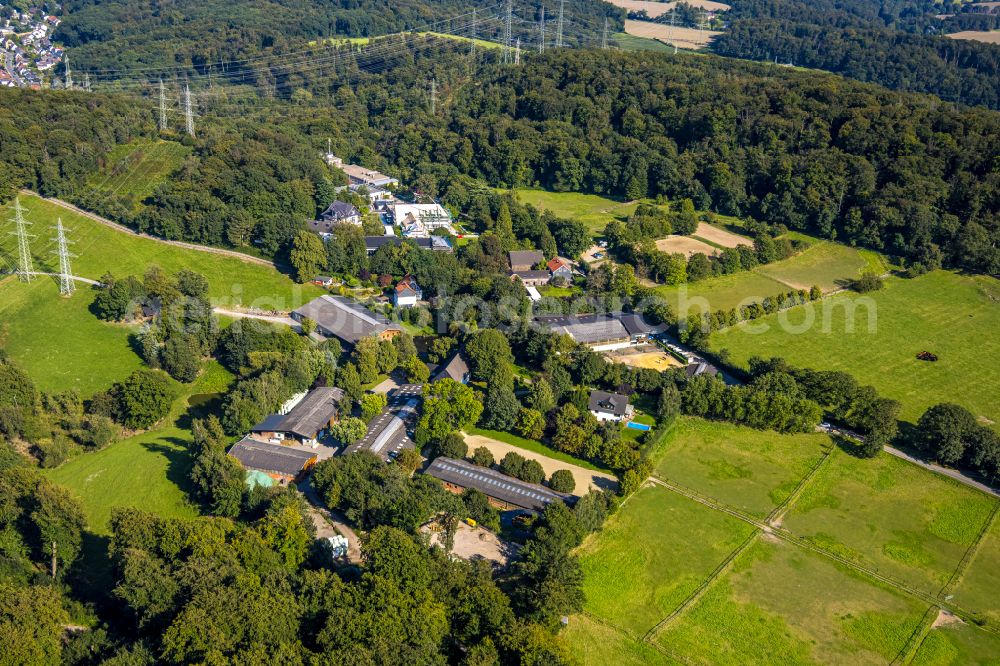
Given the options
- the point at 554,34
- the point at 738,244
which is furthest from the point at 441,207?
the point at 554,34

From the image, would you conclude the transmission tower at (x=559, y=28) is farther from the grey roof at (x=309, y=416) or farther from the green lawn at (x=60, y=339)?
the grey roof at (x=309, y=416)

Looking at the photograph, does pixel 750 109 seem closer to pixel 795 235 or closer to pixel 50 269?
pixel 795 235

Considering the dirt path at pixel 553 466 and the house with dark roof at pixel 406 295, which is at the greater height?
the house with dark roof at pixel 406 295

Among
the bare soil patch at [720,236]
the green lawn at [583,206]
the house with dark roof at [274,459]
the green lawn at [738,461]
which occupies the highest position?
the green lawn at [583,206]

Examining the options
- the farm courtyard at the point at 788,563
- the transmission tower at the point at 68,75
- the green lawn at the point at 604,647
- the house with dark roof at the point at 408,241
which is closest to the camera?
the green lawn at the point at 604,647

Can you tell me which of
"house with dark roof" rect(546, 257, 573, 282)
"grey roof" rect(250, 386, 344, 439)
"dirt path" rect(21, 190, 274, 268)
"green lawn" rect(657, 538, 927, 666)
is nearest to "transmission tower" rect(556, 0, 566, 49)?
"house with dark roof" rect(546, 257, 573, 282)

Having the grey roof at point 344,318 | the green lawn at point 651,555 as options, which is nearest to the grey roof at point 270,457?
the grey roof at point 344,318

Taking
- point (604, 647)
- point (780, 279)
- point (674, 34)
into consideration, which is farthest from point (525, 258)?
point (674, 34)
